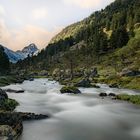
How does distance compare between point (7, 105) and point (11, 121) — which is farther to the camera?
point (7, 105)

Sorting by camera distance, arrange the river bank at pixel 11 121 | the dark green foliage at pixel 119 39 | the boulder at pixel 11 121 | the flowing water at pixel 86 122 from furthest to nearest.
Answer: the dark green foliage at pixel 119 39 → the boulder at pixel 11 121 → the flowing water at pixel 86 122 → the river bank at pixel 11 121

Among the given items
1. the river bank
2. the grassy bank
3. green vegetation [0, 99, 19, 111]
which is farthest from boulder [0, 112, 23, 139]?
the grassy bank

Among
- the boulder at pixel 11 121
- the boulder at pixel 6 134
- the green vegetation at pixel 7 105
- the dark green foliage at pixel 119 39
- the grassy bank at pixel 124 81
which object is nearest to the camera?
the boulder at pixel 6 134

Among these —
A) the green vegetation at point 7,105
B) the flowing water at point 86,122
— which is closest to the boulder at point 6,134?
the flowing water at point 86,122

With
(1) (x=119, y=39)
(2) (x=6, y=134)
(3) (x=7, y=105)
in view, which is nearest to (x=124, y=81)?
(3) (x=7, y=105)

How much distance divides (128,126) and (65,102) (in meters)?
22.9

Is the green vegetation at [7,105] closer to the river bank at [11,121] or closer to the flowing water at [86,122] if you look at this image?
the river bank at [11,121]

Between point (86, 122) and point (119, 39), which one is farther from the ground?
point (119, 39)

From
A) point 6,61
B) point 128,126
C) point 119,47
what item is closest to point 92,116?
point 128,126

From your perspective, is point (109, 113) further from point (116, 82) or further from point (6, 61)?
point (6, 61)

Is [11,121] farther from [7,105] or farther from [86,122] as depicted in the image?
[7,105]

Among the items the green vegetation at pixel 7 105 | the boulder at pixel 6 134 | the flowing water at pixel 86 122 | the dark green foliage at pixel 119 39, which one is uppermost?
the dark green foliage at pixel 119 39

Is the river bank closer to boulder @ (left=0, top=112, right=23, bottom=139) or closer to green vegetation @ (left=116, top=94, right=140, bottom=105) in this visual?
boulder @ (left=0, top=112, right=23, bottom=139)

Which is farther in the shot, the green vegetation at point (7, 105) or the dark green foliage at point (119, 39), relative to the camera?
the dark green foliage at point (119, 39)
